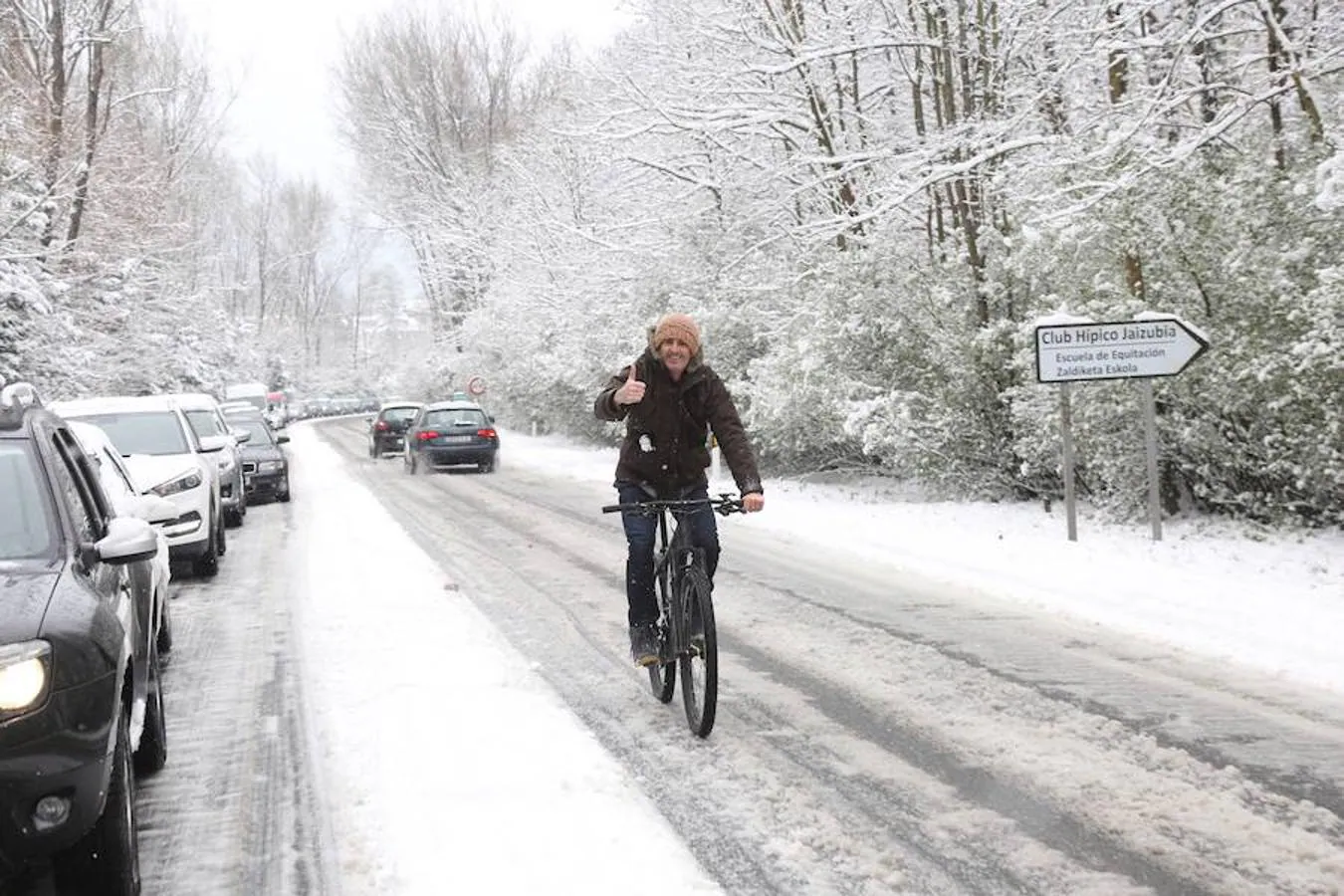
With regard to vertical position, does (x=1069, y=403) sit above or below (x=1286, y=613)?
above

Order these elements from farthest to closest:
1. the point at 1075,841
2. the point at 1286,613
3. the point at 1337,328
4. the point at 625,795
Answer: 1. the point at 1337,328
2. the point at 1286,613
3. the point at 625,795
4. the point at 1075,841

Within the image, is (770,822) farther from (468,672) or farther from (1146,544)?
(1146,544)

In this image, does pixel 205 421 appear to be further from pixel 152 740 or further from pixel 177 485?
pixel 152 740

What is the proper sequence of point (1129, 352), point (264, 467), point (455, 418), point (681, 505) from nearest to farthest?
point (681, 505)
point (1129, 352)
point (264, 467)
point (455, 418)

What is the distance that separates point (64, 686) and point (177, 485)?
26.7 feet

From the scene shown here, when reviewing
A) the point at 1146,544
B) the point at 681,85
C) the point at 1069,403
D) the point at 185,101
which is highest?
the point at 185,101

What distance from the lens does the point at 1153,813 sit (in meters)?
4.32

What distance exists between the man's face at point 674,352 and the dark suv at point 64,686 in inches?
94.0

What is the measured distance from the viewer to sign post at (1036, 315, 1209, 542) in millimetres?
9945

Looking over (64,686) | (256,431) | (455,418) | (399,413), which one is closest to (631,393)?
(64,686)

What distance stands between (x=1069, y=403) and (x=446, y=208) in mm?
39437

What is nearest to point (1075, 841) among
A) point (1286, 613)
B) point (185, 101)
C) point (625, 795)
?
point (625, 795)

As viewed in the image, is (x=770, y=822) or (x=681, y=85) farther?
(x=681, y=85)

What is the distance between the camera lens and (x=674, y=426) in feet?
18.9
